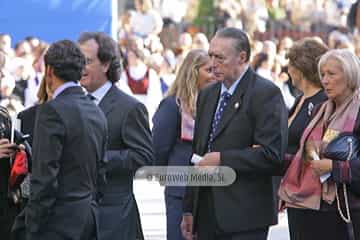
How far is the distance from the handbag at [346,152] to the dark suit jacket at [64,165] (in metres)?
1.41

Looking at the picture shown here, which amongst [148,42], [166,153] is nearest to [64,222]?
[166,153]

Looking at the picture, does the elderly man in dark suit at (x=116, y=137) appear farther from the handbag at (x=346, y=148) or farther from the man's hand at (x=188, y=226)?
the handbag at (x=346, y=148)

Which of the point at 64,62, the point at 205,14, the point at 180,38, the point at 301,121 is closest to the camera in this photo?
the point at 64,62

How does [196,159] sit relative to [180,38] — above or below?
below

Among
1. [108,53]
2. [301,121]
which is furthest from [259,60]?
[108,53]

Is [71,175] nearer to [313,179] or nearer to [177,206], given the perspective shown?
[313,179]

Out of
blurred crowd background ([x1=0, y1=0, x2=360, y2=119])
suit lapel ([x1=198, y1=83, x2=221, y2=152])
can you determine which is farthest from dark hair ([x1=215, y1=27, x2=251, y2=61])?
blurred crowd background ([x1=0, y1=0, x2=360, y2=119])

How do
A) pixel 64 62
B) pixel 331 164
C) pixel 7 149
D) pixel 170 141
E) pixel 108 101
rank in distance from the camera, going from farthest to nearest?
pixel 170 141, pixel 108 101, pixel 331 164, pixel 7 149, pixel 64 62

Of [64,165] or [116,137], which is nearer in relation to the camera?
[64,165]

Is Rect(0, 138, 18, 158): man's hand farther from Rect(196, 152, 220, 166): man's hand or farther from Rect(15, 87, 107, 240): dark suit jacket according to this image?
Rect(196, 152, 220, 166): man's hand

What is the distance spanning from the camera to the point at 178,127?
8367 mm

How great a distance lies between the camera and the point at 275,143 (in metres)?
6.73

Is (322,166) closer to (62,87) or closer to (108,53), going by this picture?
(108,53)

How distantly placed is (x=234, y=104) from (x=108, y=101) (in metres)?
0.82
